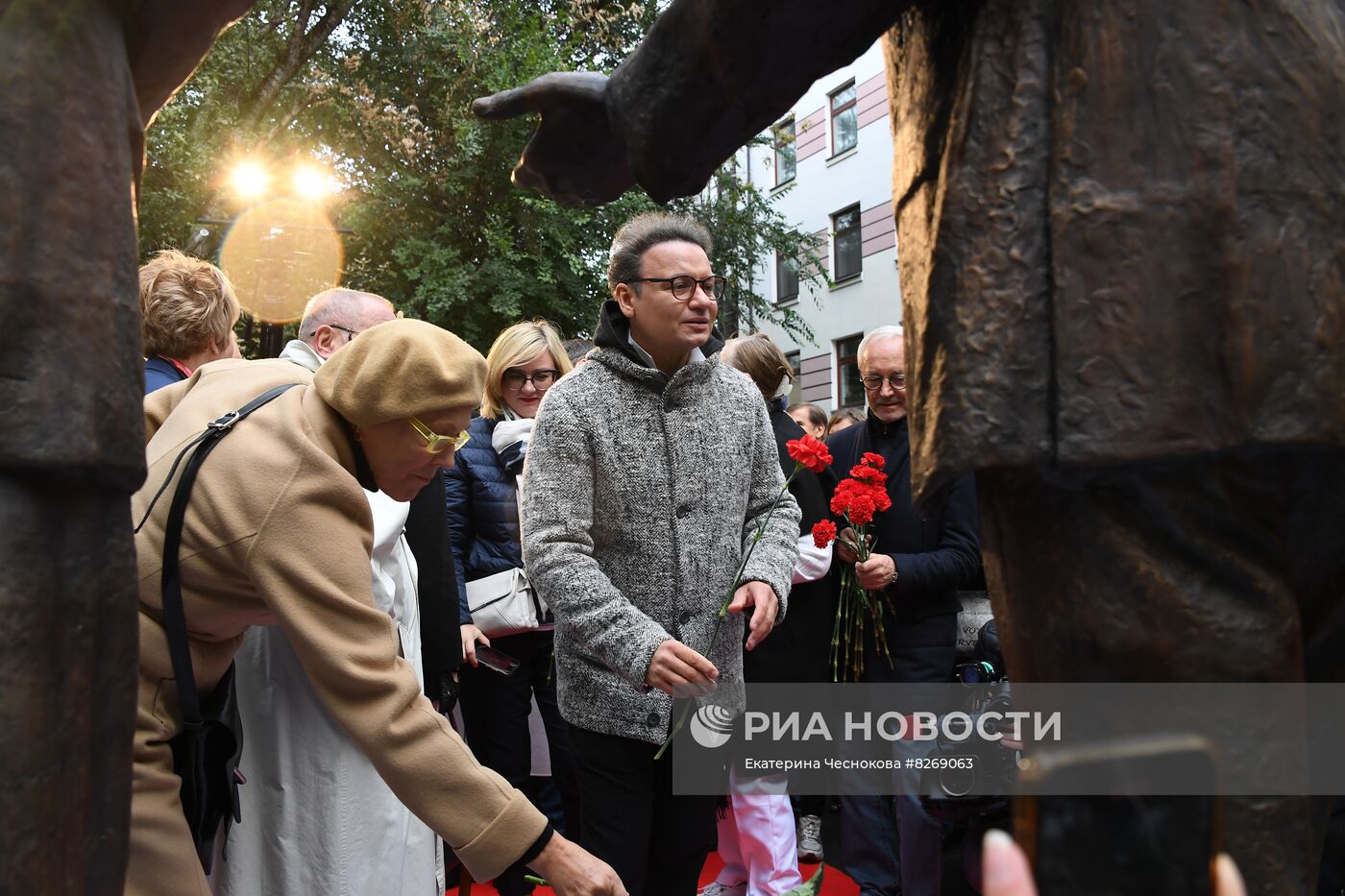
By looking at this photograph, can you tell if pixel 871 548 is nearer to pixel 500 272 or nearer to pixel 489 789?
pixel 489 789

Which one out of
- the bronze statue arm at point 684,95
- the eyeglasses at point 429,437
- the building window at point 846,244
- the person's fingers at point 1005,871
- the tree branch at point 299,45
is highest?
the tree branch at point 299,45

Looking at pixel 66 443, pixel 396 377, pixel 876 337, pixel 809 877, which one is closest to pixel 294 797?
pixel 396 377

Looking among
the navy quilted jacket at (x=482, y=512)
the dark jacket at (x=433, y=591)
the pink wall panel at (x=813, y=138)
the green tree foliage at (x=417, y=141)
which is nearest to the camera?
the dark jacket at (x=433, y=591)

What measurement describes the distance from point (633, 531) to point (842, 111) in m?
17.9

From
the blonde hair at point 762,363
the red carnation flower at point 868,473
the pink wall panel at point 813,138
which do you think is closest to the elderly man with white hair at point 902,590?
the red carnation flower at point 868,473

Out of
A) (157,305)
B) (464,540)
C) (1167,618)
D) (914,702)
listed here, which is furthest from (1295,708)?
(464,540)

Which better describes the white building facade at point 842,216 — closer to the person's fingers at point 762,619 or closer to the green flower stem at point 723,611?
the green flower stem at point 723,611

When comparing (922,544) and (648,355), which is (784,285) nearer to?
(922,544)

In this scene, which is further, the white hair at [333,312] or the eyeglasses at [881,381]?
the eyeglasses at [881,381]

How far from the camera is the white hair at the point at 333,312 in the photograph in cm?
386

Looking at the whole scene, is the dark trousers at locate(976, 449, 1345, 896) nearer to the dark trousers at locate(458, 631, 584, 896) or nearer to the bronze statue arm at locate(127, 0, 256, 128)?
the bronze statue arm at locate(127, 0, 256, 128)

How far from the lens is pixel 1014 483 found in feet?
4.21

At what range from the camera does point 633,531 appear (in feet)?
9.26

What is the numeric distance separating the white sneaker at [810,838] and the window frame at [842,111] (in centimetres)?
1540
